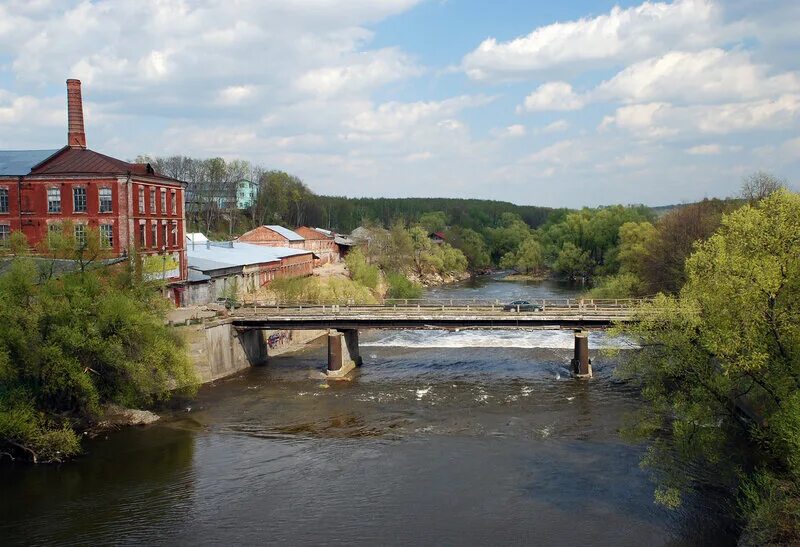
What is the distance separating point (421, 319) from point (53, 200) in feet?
87.4

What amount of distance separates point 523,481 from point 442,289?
3090 inches

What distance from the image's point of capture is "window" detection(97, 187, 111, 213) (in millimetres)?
48031

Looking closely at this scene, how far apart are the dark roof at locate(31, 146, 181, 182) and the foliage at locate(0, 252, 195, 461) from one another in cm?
1477

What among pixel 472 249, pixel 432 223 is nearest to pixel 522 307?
pixel 472 249

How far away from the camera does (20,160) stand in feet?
167

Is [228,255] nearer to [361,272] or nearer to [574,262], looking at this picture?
[361,272]

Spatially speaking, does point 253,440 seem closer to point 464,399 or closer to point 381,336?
point 464,399

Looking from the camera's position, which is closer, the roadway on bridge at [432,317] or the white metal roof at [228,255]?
the roadway on bridge at [432,317]

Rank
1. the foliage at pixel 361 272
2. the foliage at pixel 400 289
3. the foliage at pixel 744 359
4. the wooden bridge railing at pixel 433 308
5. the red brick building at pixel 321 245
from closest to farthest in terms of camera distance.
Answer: the foliage at pixel 744 359 < the wooden bridge railing at pixel 433 308 < the foliage at pixel 361 272 < the foliage at pixel 400 289 < the red brick building at pixel 321 245

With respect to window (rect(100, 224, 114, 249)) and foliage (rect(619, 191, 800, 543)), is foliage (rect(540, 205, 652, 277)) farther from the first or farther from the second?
foliage (rect(619, 191, 800, 543))

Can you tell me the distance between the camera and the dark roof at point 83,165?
4828 centimetres

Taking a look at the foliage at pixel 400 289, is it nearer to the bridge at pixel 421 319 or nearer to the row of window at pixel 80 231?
the bridge at pixel 421 319

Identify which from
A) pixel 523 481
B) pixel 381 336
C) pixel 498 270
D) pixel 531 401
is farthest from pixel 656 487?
pixel 498 270

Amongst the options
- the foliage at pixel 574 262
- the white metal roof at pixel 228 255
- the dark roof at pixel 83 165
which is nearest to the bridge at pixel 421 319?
the white metal roof at pixel 228 255
